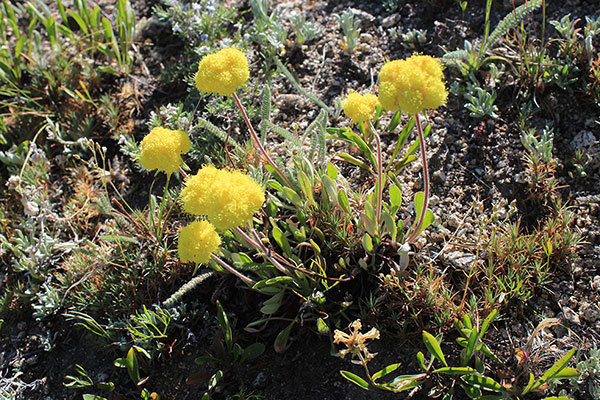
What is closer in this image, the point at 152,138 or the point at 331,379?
the point at 152,138

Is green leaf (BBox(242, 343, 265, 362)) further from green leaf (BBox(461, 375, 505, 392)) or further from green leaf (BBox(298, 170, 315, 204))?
green leaf (BBox(461, 375, 505, 392))

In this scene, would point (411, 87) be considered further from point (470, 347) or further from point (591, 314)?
point (591, 314)

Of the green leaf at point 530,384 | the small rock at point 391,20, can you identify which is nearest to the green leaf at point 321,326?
the green leaf at point 530,384

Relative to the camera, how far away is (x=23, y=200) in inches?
142

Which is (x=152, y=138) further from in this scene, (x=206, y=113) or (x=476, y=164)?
(x=476, y=164)

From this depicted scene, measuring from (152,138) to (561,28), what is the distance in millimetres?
2995

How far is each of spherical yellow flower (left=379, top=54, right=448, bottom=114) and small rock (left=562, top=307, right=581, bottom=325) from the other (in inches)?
62.3

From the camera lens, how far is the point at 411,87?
6.34 ft

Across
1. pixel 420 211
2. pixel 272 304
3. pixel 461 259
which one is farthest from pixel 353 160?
pixel 272 304

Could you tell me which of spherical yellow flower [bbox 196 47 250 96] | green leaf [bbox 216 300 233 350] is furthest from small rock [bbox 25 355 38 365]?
spherical yellow flower [bbox 196 47 250 96]

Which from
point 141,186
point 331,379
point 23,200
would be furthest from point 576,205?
point 23,200

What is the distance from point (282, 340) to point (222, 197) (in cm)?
115

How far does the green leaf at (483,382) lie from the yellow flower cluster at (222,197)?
1456mm

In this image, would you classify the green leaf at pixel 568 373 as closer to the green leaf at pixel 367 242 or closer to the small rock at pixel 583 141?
the green leaf at pixel 367 242
